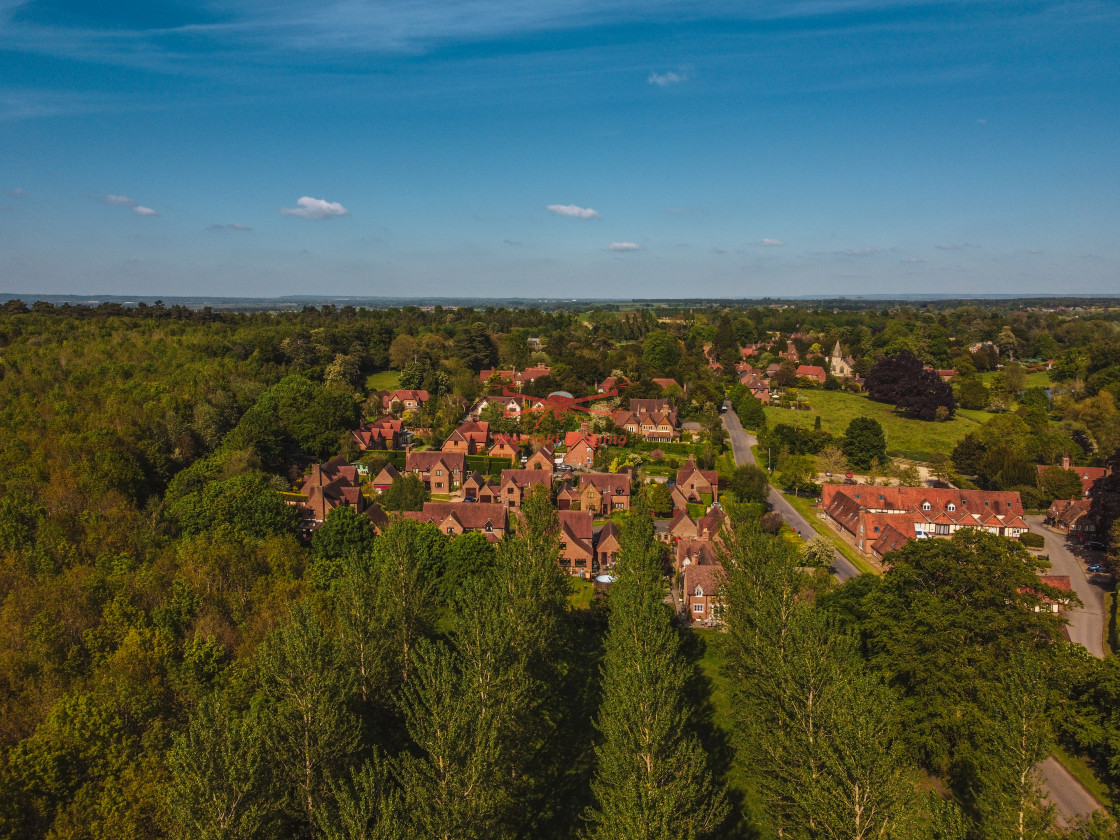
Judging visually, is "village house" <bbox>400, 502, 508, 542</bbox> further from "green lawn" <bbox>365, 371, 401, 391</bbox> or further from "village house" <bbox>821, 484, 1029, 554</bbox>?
"green lawn" <bbox>365, 371, 401, 391</bbox>

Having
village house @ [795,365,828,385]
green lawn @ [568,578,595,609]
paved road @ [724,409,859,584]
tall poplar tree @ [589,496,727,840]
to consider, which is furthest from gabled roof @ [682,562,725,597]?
village house @ [795,365,828,385]

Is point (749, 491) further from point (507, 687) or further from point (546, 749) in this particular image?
point (507, 687)

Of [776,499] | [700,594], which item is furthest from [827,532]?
[700,594]

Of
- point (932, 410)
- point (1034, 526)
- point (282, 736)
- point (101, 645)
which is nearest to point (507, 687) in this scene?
point (282, 736)

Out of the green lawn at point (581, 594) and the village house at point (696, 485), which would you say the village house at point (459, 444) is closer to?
the village house at point (696, 485)

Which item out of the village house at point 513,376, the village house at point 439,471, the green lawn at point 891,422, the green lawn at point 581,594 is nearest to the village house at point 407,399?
the village house at point 513,376
